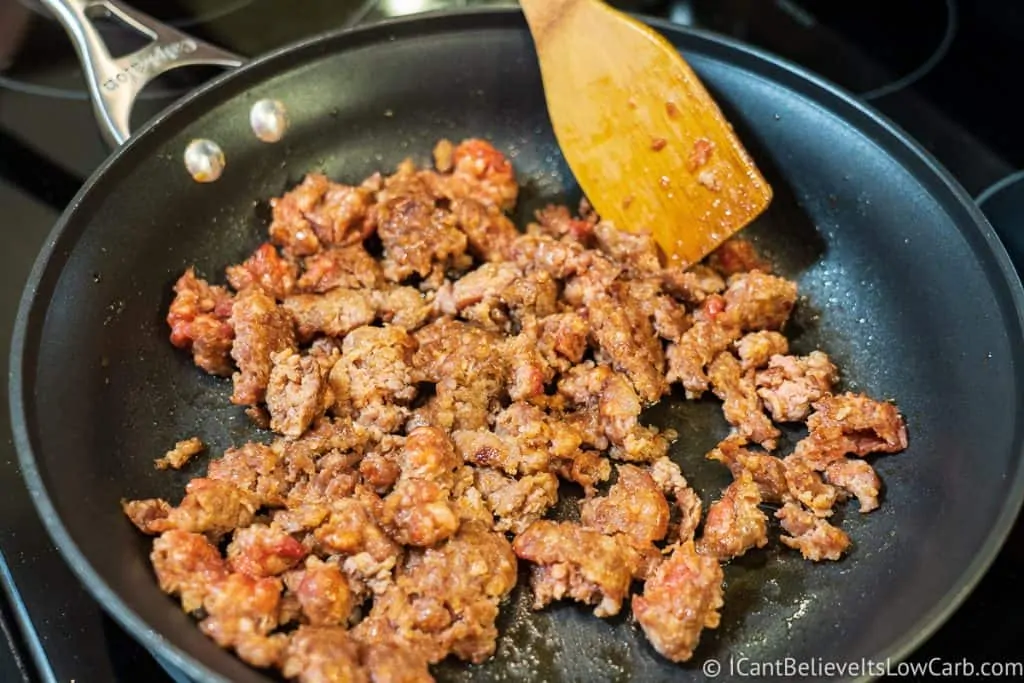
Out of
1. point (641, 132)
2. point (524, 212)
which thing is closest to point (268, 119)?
point (524, 212)

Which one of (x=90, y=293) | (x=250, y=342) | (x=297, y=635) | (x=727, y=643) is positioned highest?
(x=90, y=293)

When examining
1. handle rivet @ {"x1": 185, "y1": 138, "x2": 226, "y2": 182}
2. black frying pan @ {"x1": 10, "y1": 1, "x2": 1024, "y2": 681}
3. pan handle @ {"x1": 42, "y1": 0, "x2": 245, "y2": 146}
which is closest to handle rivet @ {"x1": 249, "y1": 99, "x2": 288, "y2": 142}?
black frying pan @ {"x1": 10, "y1": 1, "x2": 1024, "y2": 681}

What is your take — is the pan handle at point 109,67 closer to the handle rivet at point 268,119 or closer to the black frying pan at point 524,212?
the black frying pan at point 524,212

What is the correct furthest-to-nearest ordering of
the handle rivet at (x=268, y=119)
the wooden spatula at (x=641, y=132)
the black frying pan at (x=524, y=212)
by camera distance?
1. the handle rivet at (x=268, y=119)
2. the wooden spatula at (x=641, y=132)
3. the black frying pan at (x=524, y=212)

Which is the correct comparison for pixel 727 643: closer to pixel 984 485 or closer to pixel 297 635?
pixel 984 485

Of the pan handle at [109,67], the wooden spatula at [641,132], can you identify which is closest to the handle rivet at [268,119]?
the pan handle at [109,67]

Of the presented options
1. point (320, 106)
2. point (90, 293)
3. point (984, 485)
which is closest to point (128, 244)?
point (90, 293)
